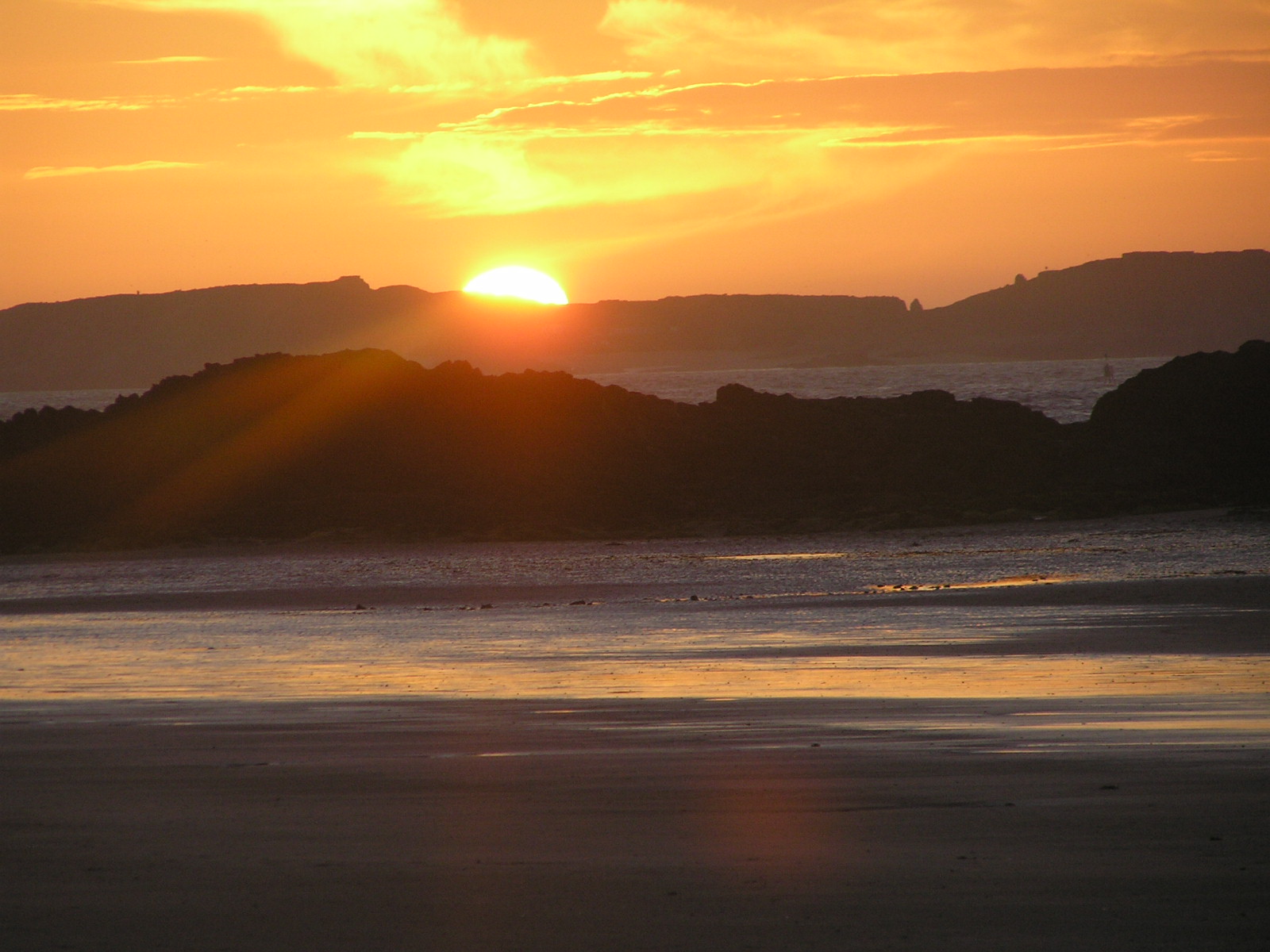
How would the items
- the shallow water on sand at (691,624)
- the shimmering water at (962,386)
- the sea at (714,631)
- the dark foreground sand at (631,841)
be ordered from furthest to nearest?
1. the shimmering water at (962,386)
2. the shallow water on sand at (691,624)
3. the sea at (714,631)
4. the dark foreground sand at (631,841)

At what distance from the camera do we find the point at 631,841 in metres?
4.86

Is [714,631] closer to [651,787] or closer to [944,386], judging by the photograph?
[651,787]

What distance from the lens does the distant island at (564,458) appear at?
2758 cm

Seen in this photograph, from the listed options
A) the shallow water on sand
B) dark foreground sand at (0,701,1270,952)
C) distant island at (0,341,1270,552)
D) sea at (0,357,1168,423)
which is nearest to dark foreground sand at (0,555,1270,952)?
dark foreground sand at (0,701,1270,952)

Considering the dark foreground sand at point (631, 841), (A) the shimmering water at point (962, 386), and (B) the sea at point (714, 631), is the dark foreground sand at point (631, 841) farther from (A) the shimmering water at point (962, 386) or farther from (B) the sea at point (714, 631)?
(A) the shimmering water at point (962, 386)

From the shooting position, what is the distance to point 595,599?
16.3 meters

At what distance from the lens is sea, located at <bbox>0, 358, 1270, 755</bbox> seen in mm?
7820

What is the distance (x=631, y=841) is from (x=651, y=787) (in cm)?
83

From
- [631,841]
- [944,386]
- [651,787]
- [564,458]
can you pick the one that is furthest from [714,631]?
[944,386]

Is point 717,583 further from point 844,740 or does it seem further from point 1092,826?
point 1092,826

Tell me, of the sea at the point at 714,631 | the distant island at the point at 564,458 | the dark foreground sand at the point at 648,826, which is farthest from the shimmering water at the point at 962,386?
the dark foreground sand at the point at 648,826

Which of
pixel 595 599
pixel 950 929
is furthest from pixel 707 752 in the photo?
pixel 595 599

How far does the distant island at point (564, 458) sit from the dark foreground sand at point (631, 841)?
65.7ft

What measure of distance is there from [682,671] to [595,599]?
6.58 m
